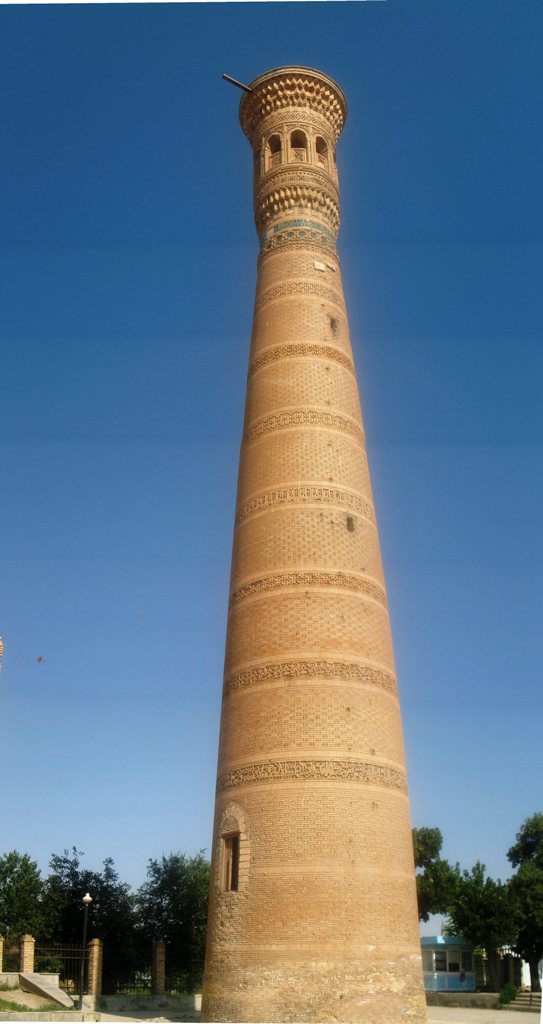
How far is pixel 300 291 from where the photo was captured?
18312 millimetres

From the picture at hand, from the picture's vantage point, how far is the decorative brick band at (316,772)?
44.8ft

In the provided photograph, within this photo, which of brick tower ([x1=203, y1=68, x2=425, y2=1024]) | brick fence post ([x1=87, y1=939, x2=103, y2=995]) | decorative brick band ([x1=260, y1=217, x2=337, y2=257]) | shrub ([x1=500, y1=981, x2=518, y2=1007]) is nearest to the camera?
brick tower ([x1=203, y1=68, x2=425, y2=1024])

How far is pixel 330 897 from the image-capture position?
12.9 m

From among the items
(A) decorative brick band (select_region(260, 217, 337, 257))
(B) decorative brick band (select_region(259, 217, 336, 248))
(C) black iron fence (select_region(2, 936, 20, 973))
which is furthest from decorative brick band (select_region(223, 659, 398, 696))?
(C) black iron fence (select_region(2, 936, 20, 973))

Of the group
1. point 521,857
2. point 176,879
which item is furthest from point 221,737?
point 521,857

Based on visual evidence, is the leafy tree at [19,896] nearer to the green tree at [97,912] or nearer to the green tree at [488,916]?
the green tree at [97,912]

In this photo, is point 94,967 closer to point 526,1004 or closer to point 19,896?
point 19,896

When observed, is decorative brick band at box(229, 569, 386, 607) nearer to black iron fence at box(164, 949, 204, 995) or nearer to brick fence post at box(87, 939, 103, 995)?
brick fence post at box(87, 939, 103, 995)

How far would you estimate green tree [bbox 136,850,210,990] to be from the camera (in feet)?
86.4

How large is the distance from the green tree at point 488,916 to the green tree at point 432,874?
15.9 ft

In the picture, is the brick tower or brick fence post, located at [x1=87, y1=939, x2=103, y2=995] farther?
brick fence post, located at [x1=87, y1=939, x2=103, y2=995]

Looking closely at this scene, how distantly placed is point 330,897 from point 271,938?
1.00m

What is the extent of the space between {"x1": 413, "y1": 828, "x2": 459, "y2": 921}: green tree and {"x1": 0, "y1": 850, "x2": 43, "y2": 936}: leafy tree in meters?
14.2

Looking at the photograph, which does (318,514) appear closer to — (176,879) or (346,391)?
(346,391)
